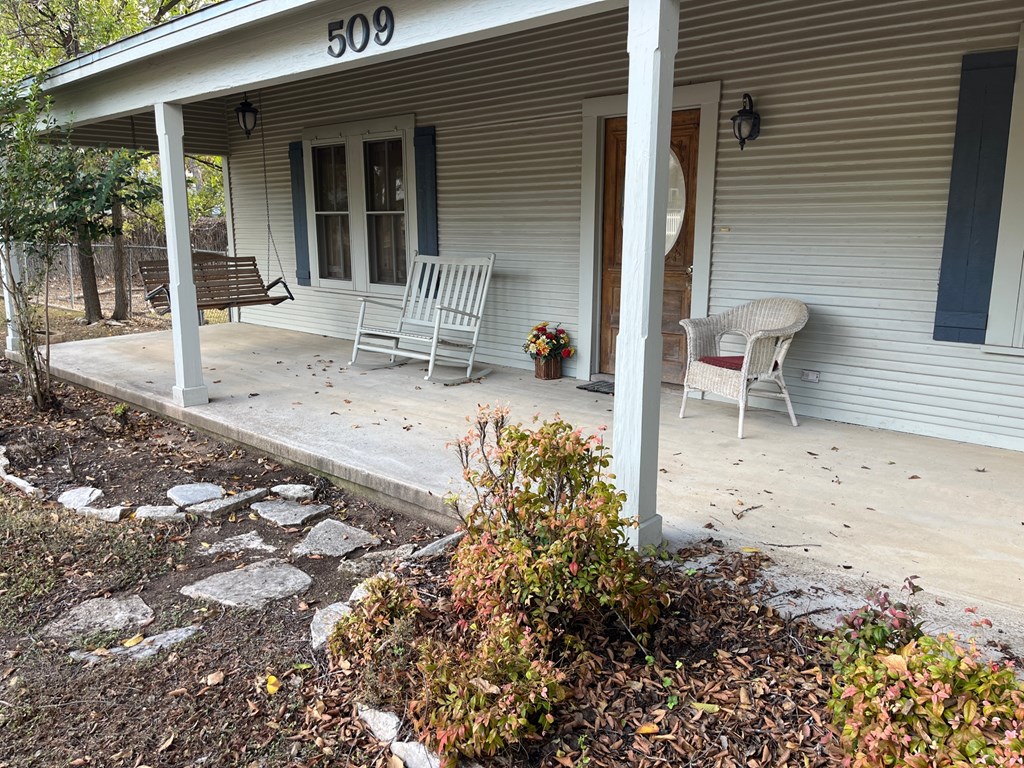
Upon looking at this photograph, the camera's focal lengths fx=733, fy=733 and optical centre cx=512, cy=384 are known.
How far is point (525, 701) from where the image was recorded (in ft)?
5.67

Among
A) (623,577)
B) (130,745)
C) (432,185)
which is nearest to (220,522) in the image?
(130,745)

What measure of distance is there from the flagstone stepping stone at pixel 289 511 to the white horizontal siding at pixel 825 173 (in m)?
2.63

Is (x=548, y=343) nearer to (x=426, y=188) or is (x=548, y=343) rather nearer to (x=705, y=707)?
(x=426, y=188)

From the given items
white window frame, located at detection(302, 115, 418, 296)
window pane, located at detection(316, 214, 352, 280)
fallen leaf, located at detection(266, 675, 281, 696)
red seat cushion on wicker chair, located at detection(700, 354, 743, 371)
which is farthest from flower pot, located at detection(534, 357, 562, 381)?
fallen leaf, located at detection(266, 675, 281, 696)

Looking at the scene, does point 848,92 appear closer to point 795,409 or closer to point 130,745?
point 795,409

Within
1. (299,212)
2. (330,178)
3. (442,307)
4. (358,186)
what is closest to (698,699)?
(442,307)

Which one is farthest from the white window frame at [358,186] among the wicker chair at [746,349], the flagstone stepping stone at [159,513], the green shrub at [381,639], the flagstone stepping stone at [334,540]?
the green shrub at [381,639]

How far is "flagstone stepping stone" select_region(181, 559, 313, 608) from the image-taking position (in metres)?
2.57

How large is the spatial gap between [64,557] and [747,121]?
403cm

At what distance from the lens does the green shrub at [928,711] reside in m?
1.34

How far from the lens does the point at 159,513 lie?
326 centimetres

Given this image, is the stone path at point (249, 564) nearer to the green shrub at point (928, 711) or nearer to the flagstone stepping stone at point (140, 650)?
the flagstone stepping stone at point (140, 650)

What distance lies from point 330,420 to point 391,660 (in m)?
2.49

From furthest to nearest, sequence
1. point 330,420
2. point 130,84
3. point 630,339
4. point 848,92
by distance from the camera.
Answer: point 130,84, point 330,420, point 848,92, point 630,339
